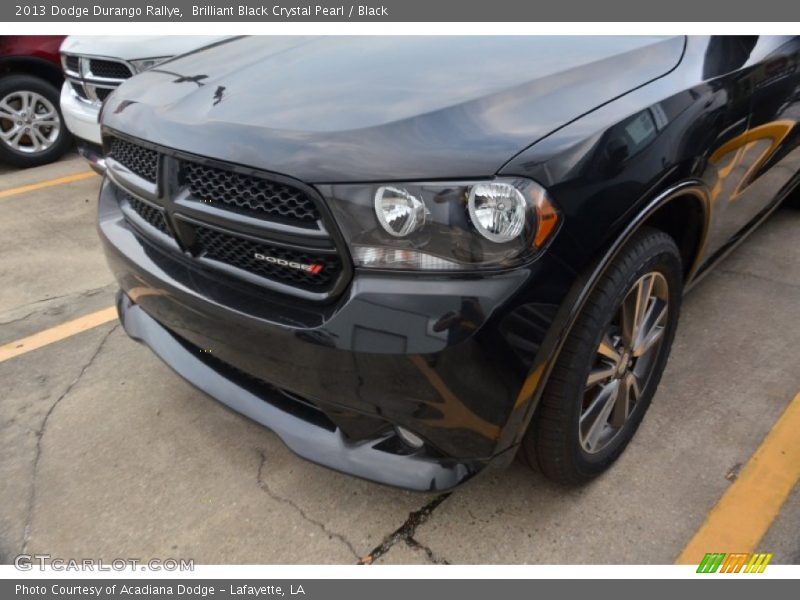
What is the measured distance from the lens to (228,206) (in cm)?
172

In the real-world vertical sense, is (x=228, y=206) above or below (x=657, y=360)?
above

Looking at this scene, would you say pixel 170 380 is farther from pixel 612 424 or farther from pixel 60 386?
pixel 612 424

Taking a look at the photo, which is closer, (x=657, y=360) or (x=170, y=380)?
(x=657, y=360)

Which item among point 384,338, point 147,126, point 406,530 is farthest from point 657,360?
point 147,126

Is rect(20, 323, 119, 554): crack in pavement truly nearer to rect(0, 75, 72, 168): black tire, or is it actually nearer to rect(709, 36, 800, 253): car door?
rect(709, 36, 800, 253): car door

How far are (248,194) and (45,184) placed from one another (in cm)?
470

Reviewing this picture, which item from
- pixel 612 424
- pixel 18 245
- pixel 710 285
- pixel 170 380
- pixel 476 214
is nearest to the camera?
pixel 476 214

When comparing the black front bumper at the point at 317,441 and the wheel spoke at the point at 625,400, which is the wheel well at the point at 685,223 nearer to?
the wheel spoke at the point at 625,400

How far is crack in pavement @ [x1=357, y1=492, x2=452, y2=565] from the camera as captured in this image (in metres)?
1.93

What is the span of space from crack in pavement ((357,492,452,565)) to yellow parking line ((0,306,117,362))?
2.00 meters

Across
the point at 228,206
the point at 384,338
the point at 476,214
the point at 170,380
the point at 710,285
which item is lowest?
the point at 170,380

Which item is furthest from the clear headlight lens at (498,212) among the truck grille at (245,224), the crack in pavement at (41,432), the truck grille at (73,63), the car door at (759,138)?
the truck grille at (73,63)

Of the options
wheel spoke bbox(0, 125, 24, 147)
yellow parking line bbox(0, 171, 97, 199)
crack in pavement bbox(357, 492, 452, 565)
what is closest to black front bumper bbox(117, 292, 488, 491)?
crack in pavement bbox(357, 492, 452, 565)

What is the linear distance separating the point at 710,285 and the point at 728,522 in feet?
5.35
